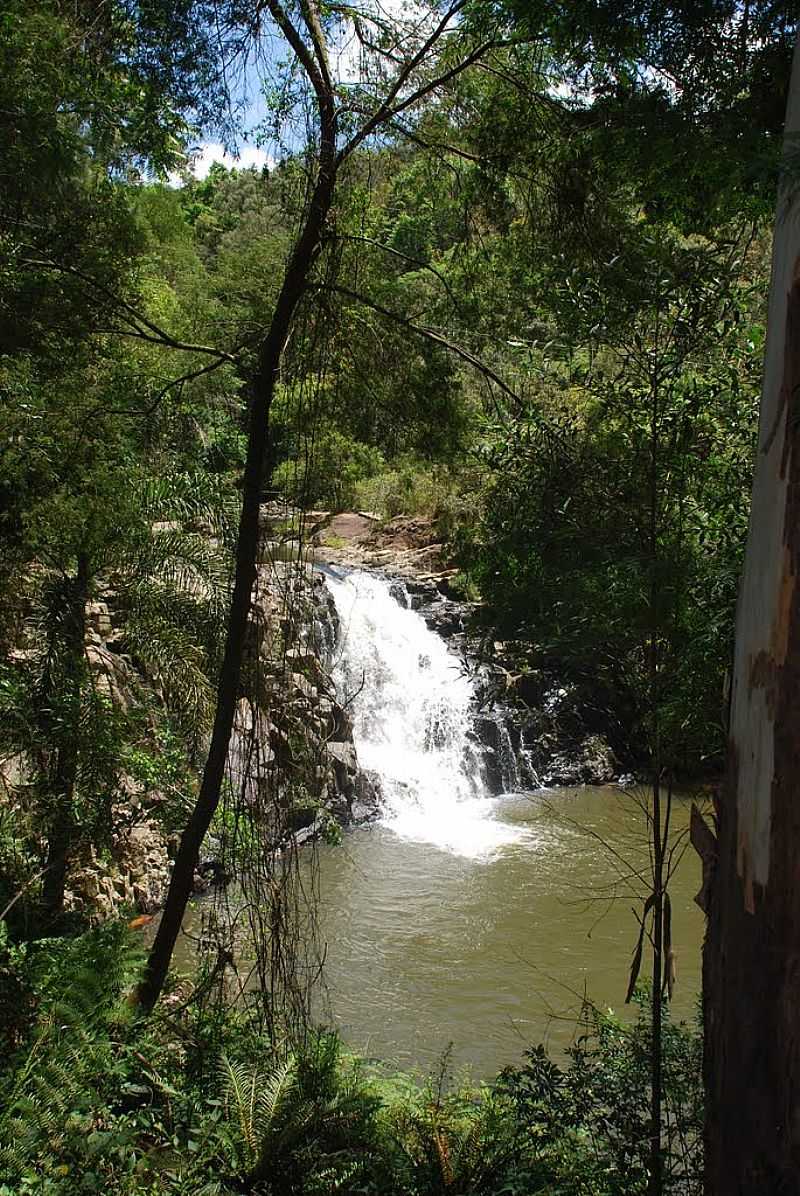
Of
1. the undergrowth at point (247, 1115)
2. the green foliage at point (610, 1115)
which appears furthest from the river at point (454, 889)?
the undergrowth at point (247, 1115)

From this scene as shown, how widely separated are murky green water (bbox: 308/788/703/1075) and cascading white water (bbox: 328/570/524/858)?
74 cm

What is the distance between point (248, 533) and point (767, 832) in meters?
2.33

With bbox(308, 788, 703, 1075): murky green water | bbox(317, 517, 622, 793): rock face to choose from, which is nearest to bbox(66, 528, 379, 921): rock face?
bbox(308, 788, 703, 1075): murky green water

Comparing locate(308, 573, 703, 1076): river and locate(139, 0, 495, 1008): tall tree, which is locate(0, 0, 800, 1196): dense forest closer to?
locate(139, 0, 495, 1008): tall tree

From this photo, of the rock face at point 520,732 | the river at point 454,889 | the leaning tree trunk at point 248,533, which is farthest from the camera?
the rock face at point 520,732

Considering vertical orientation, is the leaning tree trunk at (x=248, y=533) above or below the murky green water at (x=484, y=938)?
above

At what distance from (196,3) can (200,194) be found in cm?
3622

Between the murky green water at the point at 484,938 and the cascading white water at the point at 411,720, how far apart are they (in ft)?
2.44

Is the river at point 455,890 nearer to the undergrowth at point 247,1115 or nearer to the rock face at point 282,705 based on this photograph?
the rock face at point 282,705

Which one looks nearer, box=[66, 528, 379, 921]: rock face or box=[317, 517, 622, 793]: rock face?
box=[66, 528, 379, 921]: rock face

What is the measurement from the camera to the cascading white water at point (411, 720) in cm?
1185

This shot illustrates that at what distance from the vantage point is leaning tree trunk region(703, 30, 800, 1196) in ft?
8.04

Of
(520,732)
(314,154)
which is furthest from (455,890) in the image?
(314,154)

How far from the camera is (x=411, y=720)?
1298 cm
